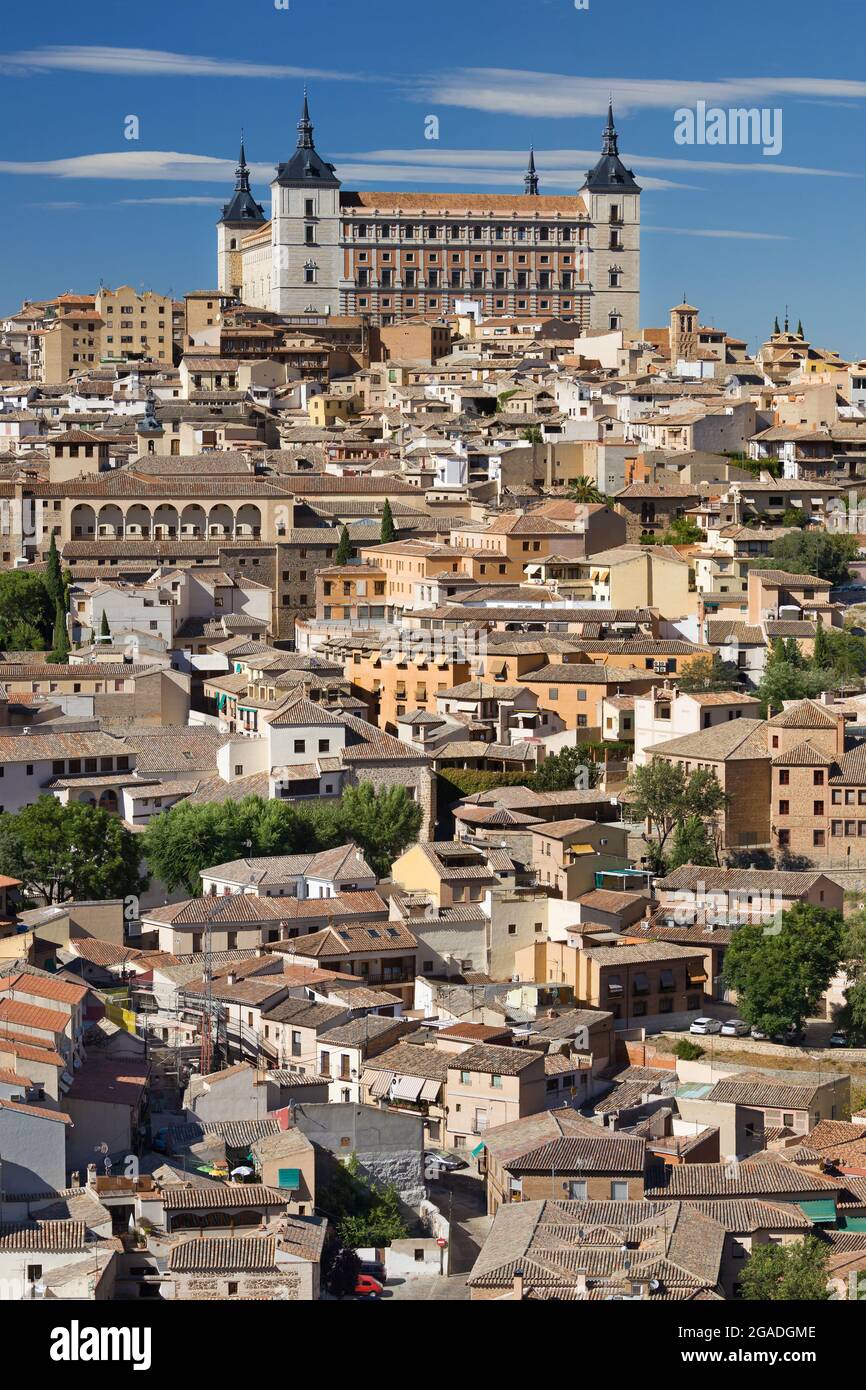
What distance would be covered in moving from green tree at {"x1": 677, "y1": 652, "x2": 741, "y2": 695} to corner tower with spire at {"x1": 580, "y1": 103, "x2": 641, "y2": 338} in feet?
87.6

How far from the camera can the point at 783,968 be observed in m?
13.7

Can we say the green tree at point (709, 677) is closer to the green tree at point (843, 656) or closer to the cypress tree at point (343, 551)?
the green tree at point (843, 656)

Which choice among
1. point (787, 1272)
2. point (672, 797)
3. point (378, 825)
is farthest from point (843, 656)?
point (787, 1272)

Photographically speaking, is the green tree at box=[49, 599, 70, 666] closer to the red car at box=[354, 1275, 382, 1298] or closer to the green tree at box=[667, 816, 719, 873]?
the green tree at box=[667, 816, 719, 873]

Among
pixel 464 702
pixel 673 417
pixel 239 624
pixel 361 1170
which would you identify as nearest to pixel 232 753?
pixel 464 702

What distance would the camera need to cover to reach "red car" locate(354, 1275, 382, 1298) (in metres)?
9.32

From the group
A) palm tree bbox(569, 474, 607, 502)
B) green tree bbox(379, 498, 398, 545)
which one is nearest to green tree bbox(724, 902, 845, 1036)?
green tree bbox(379, 498, 398, 545)

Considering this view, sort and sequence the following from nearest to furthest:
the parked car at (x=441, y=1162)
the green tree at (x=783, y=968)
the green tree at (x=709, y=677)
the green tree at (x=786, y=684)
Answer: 1. the parked car at (x=441, y=1162)
2. the green tree at (x=783, y=968)
3. the green tree at (x=786, y=684)
4. the green tree at (x=709, y=677)

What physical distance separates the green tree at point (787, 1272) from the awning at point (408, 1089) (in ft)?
9.69

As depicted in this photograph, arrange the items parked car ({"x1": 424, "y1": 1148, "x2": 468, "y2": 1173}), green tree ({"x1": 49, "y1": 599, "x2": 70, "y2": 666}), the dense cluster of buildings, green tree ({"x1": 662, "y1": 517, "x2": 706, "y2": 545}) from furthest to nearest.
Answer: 1. green tree ({"x1": 662, "y1": 517, "x2": 706, "y2": 545})
2. green tree ({"x1": 49, "y1": 599, "x2": 70, "y2": 666})
3. parked car ({"x1": 424, "y1": 1148, "x2": 468, "y2": 1173})
4. the dense cluster of buildings

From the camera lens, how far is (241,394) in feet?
109

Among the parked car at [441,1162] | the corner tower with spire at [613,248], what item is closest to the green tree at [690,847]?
the parked car at [441,1162]

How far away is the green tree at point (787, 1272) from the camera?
877 centimetres

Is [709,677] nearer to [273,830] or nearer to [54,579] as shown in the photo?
[273,830]
